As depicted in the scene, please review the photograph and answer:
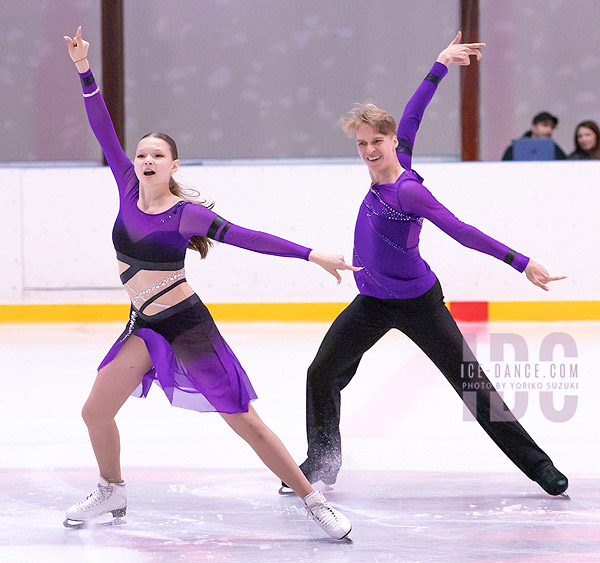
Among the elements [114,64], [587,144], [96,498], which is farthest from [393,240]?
[114,64]

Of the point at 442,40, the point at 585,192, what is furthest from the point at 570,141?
the point at 585,192

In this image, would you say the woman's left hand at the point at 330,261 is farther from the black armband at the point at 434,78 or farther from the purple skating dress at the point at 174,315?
the black armband at the point at 434,78

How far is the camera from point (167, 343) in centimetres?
379

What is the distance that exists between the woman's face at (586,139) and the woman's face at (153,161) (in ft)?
20.4

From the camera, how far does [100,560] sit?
3488 mm

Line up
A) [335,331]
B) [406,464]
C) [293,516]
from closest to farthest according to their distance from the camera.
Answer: [293,516]
[335,331]
[406,464]

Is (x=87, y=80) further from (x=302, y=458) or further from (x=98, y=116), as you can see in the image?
(x=302, y=458)

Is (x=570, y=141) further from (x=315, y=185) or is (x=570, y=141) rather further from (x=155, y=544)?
(x=155, y=544)

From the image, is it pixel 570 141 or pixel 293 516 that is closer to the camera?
pixel 293 516

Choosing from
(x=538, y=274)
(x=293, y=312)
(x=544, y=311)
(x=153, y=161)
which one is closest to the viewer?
(x=153, y=161)

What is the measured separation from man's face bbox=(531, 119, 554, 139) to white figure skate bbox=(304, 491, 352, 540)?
21.7 ft

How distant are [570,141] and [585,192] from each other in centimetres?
261

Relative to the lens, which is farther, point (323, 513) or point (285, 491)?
point (285, 491)

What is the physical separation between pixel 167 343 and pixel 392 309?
3.12 feet
